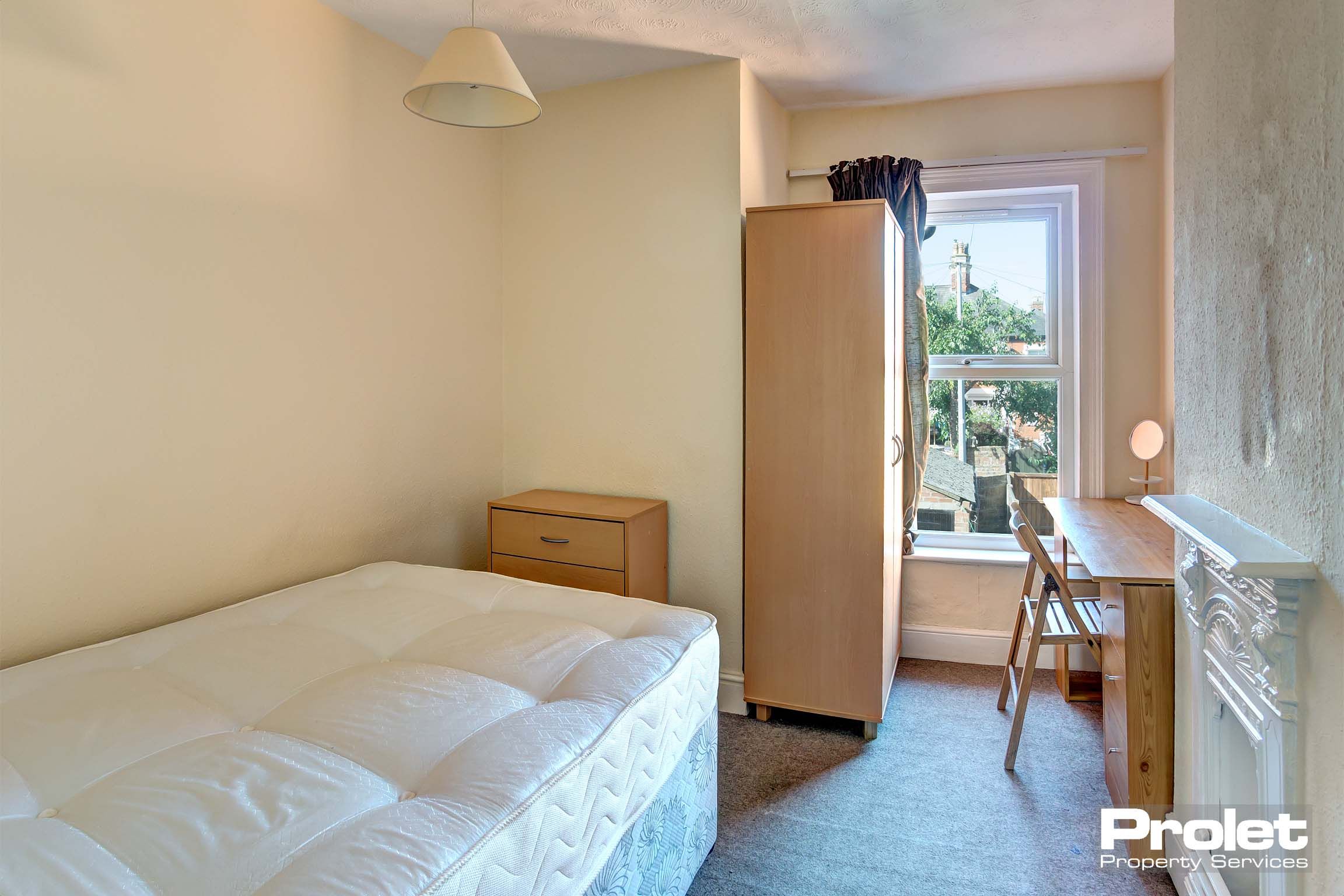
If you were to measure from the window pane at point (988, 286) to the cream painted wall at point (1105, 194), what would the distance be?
11.7 inches

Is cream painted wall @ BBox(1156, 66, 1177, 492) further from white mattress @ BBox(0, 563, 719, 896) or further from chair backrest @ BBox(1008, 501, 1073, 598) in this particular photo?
white mattress @ BBox(0, 563, 719, 896)

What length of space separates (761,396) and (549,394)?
1.02m

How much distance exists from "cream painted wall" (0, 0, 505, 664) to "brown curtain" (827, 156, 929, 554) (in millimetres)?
1844

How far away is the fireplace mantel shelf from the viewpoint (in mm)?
1184

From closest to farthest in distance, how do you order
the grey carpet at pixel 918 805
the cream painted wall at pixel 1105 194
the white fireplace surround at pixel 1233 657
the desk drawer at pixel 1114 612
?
the white fireplace surround at pixel 1233 657
the grey carpet at pixel 918 805
the desk drawer at pixel 1114 612
the cream painted wall at pixel 1105 194

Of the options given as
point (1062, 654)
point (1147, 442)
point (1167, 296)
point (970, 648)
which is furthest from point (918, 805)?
point (1167, 296)

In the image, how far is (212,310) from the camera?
211cm

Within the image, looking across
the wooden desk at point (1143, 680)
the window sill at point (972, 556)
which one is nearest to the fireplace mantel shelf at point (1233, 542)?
the wooden desk at point (1143, 680)

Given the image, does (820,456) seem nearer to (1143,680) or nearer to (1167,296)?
(1143,680)

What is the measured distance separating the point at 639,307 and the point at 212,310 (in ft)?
5.05

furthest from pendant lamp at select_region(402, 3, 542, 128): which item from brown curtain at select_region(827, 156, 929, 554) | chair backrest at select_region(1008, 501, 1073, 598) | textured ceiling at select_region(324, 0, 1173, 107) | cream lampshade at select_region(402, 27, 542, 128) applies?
chair backrest at select_region(1008, 501, 1073, 598)

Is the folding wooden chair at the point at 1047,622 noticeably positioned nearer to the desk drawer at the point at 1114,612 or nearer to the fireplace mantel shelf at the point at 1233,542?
the desk drawer at the point at 1114,612

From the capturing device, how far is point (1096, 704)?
292cm

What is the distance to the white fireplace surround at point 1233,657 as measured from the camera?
1223 mm
